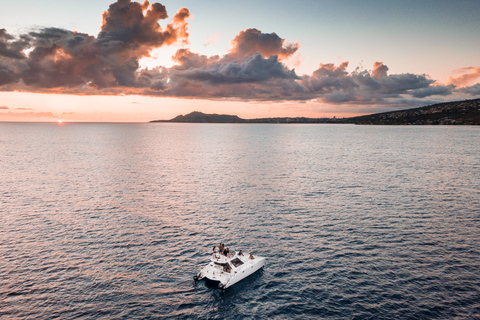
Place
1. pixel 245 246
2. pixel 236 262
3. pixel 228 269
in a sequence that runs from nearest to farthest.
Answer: pixel 228 269 → pixel 236 262 → pixel 245 246

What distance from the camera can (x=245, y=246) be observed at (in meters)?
53.5

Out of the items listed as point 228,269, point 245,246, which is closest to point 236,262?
point 228,269

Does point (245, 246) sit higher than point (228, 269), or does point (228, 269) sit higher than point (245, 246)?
point (228, 269)

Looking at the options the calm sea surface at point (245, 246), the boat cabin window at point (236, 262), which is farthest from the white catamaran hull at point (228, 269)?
the calm sea surface at point (245, 246)

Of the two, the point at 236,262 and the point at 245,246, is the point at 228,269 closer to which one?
the point at 236,262

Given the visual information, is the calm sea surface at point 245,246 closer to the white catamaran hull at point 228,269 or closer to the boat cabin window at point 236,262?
the white catamaran hull at point 228,269

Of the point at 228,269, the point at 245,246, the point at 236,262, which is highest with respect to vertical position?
the point at 236,262

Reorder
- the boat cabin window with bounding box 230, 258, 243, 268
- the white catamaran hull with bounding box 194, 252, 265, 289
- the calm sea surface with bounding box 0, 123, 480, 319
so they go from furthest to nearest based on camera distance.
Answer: the boat cabin window with bounding box 230, 258, 243, 268 < the white catamaran hull with bounding box 194, 252, 265, 289 < the calm sea surface with bounding box 0, 123, 480, 319

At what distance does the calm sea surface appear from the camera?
37.2 meters

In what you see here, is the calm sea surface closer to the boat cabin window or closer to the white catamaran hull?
the white catamaran hull

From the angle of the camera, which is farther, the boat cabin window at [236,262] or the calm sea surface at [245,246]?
the boat cabin window at [236,262]

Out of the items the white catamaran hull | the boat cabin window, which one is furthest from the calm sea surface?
the boat cabin window

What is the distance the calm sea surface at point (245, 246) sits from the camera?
37219mm

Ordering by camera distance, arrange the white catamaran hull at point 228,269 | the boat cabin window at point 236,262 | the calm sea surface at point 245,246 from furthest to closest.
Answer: the boat cabin window at point 236,262, the white catamaran hull at point 228,269, the calm sea surface at point 245,246
